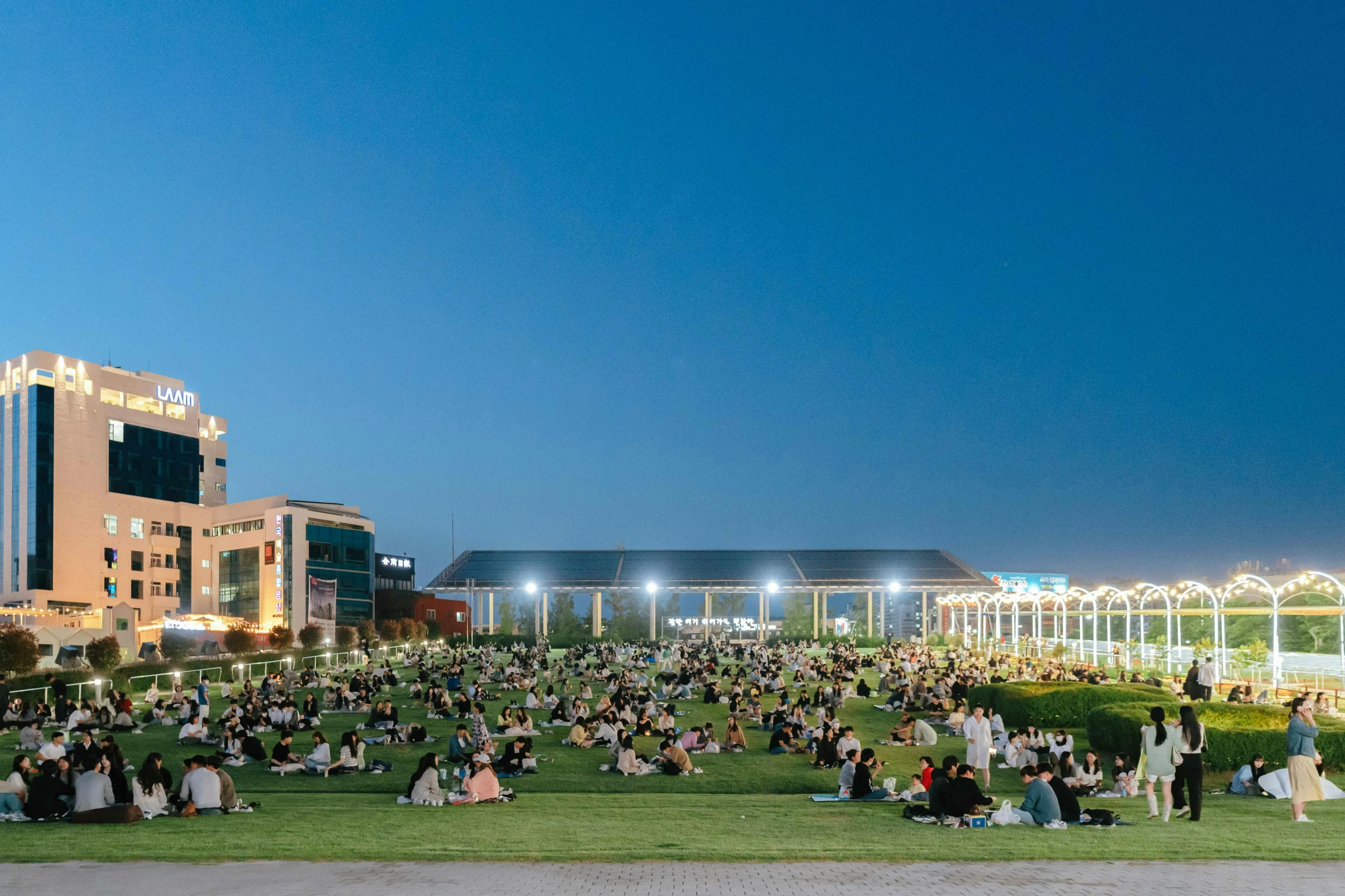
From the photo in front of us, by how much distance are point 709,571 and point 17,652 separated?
4681 centimetres

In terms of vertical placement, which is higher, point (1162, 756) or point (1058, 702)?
point (1162, 756)

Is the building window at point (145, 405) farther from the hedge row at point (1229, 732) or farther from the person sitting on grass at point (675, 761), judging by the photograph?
the hedge row at point (1229, 732)

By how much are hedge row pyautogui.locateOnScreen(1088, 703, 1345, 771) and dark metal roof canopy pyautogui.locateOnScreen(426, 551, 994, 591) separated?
2019 inches

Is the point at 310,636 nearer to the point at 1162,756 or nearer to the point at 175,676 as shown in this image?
the point at 175,676

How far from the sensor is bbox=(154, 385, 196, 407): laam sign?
96000 mm

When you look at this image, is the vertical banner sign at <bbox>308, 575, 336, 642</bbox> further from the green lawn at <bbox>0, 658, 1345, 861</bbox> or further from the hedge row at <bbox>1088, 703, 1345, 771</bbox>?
the hedge row at <bbox>1088, 703, 1345, 771</bbox>

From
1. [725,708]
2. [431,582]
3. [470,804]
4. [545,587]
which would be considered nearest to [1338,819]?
[470,804]

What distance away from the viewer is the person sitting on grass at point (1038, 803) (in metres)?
14.6

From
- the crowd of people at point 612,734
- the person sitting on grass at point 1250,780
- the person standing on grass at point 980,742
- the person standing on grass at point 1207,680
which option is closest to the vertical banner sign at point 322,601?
the crowd of people at point 612,734

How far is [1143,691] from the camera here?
28.1 metres

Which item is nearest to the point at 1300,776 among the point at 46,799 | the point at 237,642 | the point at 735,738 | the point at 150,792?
the point at 735,738

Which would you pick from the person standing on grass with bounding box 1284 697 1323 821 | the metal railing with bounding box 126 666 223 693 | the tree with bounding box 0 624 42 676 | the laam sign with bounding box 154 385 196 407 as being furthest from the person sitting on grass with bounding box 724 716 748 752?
the laam sign with bounding box 154 385 196 407

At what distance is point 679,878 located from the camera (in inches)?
440

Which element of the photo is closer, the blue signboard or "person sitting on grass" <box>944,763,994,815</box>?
"person sitting on grass" <box>944,763,994,815</box>
